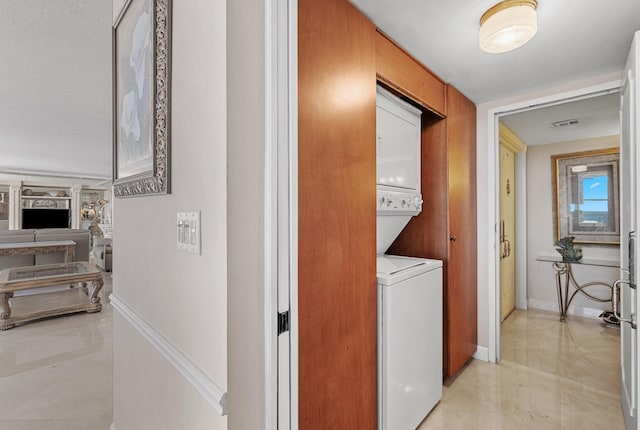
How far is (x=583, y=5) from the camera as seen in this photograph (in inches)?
54.0

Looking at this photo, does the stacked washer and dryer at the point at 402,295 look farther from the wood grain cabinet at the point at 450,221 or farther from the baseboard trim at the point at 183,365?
the baseboard trim at the point at 183,365

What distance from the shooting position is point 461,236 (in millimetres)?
2285

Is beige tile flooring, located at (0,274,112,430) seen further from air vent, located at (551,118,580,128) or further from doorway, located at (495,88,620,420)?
air vent, located at (551,118,580,128)

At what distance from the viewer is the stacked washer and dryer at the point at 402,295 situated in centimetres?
144

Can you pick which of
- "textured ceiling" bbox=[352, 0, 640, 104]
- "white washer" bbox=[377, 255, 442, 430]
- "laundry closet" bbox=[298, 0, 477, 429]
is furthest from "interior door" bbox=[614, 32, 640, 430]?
"laundry closet" bbox=[298, 0, 477, 429]

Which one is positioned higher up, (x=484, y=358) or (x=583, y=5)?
(x=583, y=5)

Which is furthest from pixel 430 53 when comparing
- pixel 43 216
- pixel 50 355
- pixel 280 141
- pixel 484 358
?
pixel 43 216

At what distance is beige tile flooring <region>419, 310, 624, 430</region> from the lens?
1.83 m

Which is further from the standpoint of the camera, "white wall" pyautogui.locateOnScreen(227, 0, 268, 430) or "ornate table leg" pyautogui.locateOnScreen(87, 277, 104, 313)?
"ornate table leg" pyautogui.locateOnScreen(87, 277, 104, 313)

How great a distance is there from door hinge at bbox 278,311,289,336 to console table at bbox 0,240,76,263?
5.45 m

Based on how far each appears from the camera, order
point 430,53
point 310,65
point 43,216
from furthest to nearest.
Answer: point 43,216
point 430,53
point 310,65

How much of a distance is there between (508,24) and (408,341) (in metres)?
1.51

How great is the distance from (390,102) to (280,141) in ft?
3.90

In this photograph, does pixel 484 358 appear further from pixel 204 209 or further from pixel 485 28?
pixel 204 209
